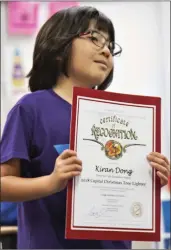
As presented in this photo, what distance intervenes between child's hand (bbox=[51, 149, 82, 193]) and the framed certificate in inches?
0.8

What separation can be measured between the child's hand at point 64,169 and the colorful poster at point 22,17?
4.31ft

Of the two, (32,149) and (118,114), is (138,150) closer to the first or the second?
(118,114)

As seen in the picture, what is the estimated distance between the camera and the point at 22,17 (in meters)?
1.85

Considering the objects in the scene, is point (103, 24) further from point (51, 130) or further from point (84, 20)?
point (51, 130)

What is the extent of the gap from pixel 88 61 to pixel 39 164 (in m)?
0.26

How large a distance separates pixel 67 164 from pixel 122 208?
0.50 ft

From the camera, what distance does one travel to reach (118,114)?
0.73 meters

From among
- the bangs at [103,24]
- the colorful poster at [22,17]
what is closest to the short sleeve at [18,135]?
the bangs at [103,24]

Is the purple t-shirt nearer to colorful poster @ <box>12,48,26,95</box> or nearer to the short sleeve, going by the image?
the short sleeve

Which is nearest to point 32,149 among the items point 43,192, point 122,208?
point 43,192

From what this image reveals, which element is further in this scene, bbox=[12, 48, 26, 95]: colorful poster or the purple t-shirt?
bbox=[12, 48, 26, 95]: colorful poster

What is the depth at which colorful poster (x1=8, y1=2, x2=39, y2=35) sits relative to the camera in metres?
1.81

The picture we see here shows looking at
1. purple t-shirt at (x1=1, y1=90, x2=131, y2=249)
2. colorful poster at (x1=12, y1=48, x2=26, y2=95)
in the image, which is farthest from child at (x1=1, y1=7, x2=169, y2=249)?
colorful poster at (x1=12, y1=48, x2=26, y2=95)

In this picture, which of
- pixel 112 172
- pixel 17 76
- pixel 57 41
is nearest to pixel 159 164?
pixel 112 172
